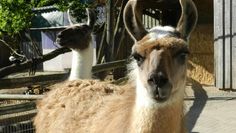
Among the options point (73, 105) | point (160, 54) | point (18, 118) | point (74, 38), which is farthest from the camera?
point (74, 38)

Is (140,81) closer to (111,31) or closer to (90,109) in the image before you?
(90,109)

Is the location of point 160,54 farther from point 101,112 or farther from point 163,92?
point 101,112

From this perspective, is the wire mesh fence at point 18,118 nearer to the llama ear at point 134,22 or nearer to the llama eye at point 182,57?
the llama ear at point 134,22

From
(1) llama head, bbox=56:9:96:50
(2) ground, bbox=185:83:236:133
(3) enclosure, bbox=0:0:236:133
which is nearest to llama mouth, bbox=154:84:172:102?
(3) enclosure, bbox=0:0:236:133

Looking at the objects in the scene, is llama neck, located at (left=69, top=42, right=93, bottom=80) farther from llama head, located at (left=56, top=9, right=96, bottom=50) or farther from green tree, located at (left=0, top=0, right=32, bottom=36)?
green tree, located at (left=0, top=0, right=32, bottom=36)

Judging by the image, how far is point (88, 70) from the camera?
286 inches

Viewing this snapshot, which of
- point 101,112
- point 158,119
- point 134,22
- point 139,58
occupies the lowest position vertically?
point 101,112

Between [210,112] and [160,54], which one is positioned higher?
[160,54]

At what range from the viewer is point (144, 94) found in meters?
3.77

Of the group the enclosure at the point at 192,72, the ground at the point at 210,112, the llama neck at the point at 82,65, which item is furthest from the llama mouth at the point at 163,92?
the ground at the point at 210,112

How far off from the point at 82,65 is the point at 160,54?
148 inches

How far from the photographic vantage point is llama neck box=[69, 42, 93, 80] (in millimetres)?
7092

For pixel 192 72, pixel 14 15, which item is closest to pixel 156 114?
pixel 192 72

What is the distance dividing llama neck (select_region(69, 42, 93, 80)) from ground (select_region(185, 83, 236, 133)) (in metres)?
1.89
